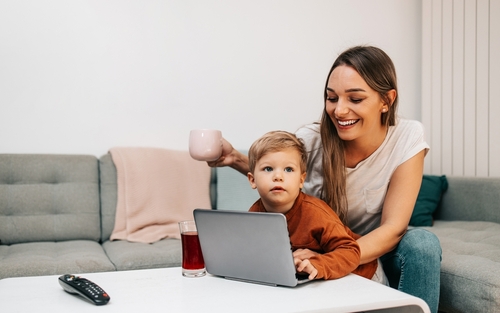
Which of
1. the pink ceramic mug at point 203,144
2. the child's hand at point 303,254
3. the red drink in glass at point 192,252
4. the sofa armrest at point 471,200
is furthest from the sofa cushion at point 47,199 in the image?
the sofa armrest at point 471,200

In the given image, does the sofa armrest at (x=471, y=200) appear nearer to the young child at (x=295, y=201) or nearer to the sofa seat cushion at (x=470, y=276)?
the sofa seat cushion at (x=470, y=276)

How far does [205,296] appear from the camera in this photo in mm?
1096

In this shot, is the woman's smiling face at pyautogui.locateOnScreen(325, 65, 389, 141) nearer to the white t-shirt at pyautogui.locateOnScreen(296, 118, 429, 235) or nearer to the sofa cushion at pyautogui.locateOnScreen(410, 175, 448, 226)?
the white t-shirt at pyautogui.locateOnScreen(296, 118, 429, 235)

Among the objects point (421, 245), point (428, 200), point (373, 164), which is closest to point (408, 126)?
point (373, 164)

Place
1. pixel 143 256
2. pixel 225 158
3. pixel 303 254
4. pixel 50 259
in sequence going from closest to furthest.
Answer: pixel 303 254, pixel 225 158, pixel 50 259, pixel 143 256

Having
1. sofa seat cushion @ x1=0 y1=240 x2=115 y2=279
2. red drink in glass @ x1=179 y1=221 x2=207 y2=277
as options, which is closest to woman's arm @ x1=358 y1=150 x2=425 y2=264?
red drink in glass @ x1=179 y1=221 x2=207 y2=277

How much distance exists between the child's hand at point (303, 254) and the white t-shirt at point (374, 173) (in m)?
0.45

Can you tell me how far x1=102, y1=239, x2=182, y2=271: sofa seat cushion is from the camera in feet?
6.66

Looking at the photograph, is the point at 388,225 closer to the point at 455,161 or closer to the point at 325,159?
the point at 325,159

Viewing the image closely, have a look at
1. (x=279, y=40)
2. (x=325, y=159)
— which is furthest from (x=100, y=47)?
(x=325, y=159)

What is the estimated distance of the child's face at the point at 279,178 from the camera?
1.36 meters

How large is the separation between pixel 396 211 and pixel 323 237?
0.40 m

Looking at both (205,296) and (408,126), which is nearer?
(205,296)

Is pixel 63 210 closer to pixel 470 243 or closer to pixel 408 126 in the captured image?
pixel 408 126
